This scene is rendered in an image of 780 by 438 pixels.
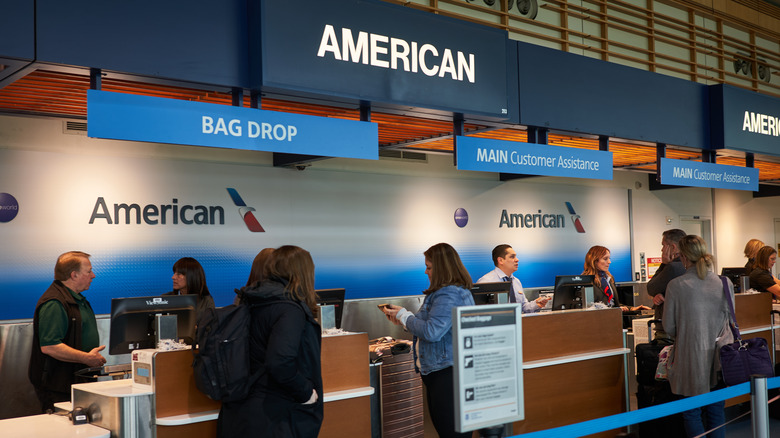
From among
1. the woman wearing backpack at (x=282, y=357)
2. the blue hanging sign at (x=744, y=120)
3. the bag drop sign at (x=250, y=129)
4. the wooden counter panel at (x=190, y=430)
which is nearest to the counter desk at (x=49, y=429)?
the wooden counter panel at (x=190, y=430)

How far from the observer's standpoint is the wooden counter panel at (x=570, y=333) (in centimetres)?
463

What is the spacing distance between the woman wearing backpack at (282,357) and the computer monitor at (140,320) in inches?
39.8

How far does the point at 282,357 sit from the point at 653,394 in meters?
3.46

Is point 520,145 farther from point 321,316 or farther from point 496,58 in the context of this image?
point 321,316

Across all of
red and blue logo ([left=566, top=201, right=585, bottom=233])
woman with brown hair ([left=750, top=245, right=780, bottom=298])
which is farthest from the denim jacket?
red and blue logo ([left=566, top=201, right=585, bottom=233])

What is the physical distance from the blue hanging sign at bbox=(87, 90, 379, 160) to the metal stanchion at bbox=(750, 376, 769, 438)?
8.52 feet

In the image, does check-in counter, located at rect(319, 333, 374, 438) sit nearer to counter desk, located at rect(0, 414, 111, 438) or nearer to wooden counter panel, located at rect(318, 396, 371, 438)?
wooden counter panel, located at rect(318, 396, 371, 438)

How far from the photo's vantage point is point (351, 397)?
3.79 meters

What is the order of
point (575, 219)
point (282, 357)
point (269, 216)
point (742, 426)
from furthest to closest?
point (575, 219) < point (269, 216) < point (742, 426) < point (282, 357)

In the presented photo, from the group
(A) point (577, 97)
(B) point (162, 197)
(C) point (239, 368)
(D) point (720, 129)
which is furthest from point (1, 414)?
(D) point (720, 129)

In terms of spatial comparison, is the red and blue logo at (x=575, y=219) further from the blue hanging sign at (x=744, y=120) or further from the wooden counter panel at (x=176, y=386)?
the wooden counter panel at (x=176, y=386)

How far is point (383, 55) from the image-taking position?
15.9ft

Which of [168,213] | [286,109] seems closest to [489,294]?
[286,109]

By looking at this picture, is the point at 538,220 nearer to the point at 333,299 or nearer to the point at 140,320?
the point at 333,299
